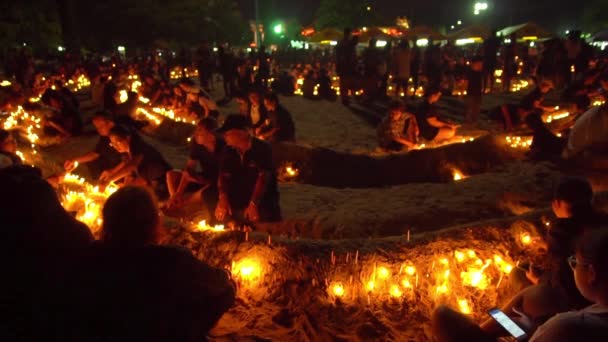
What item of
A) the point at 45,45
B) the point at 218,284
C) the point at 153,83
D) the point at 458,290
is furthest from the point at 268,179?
the point at 45,45

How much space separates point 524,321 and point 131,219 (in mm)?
2366

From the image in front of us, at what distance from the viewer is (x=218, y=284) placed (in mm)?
2123

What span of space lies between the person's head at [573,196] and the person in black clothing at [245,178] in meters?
2.74

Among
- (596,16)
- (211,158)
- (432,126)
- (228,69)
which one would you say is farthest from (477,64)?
(596,16)

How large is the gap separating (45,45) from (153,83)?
57.5 ft

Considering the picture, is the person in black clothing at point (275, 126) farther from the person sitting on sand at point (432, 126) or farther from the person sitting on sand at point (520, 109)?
the person sitting on sand at point (520, 109)

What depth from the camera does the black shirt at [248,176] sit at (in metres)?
4.97

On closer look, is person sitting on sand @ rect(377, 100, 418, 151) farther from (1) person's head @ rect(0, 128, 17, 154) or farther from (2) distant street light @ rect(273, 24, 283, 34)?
(2) distant street light @ rect(273, 24, 283, 34)

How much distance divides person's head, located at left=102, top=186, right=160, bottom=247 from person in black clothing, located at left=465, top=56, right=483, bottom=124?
33.0ft

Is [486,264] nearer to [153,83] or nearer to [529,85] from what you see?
[153,83]

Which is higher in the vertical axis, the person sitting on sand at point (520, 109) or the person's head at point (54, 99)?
the person's head at point (54, 99)

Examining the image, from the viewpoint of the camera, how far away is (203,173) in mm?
5543

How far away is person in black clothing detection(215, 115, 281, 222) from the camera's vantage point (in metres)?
4.84

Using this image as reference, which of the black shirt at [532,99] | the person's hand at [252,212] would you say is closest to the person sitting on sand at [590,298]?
the person's hand at [252,212]
